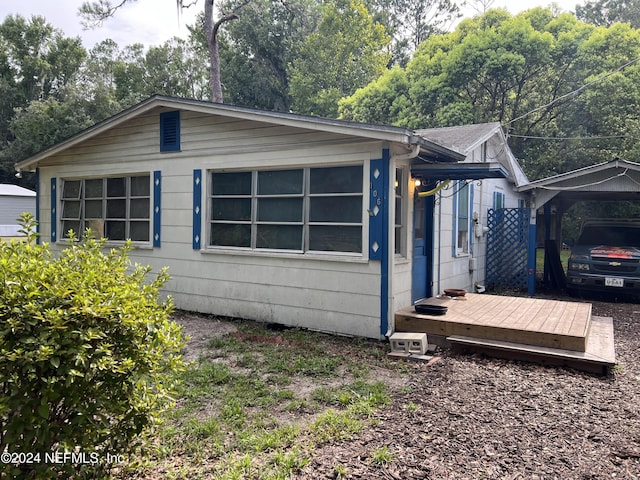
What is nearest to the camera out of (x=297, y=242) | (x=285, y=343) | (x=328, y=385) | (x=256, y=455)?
(x=256, y=455)

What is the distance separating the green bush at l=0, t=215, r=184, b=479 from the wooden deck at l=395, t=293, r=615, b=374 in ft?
12.7

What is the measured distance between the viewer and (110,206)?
8547 millimetres

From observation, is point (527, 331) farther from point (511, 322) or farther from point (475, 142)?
point (475, 142)

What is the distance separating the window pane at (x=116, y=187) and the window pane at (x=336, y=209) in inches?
159

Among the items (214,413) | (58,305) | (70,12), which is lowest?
(214,413)

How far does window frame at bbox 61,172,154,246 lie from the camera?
8.10m

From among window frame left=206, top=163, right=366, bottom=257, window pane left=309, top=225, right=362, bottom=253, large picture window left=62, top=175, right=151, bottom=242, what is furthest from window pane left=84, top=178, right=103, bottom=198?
window pane left=309, top=225, right=362, bottom=253

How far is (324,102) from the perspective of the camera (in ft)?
86.5

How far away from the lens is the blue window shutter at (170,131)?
7602 mm

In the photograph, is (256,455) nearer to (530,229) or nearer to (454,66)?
(530,229)

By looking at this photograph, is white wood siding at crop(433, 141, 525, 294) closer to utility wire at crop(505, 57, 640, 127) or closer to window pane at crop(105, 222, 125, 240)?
window pane at crop(105, 222, 125, 240)

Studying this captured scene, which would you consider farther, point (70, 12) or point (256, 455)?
point (70, 12)

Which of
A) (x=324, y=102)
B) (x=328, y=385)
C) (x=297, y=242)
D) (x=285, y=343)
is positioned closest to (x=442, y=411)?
(x=328, y=385)

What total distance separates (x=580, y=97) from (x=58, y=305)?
65.6 feet
